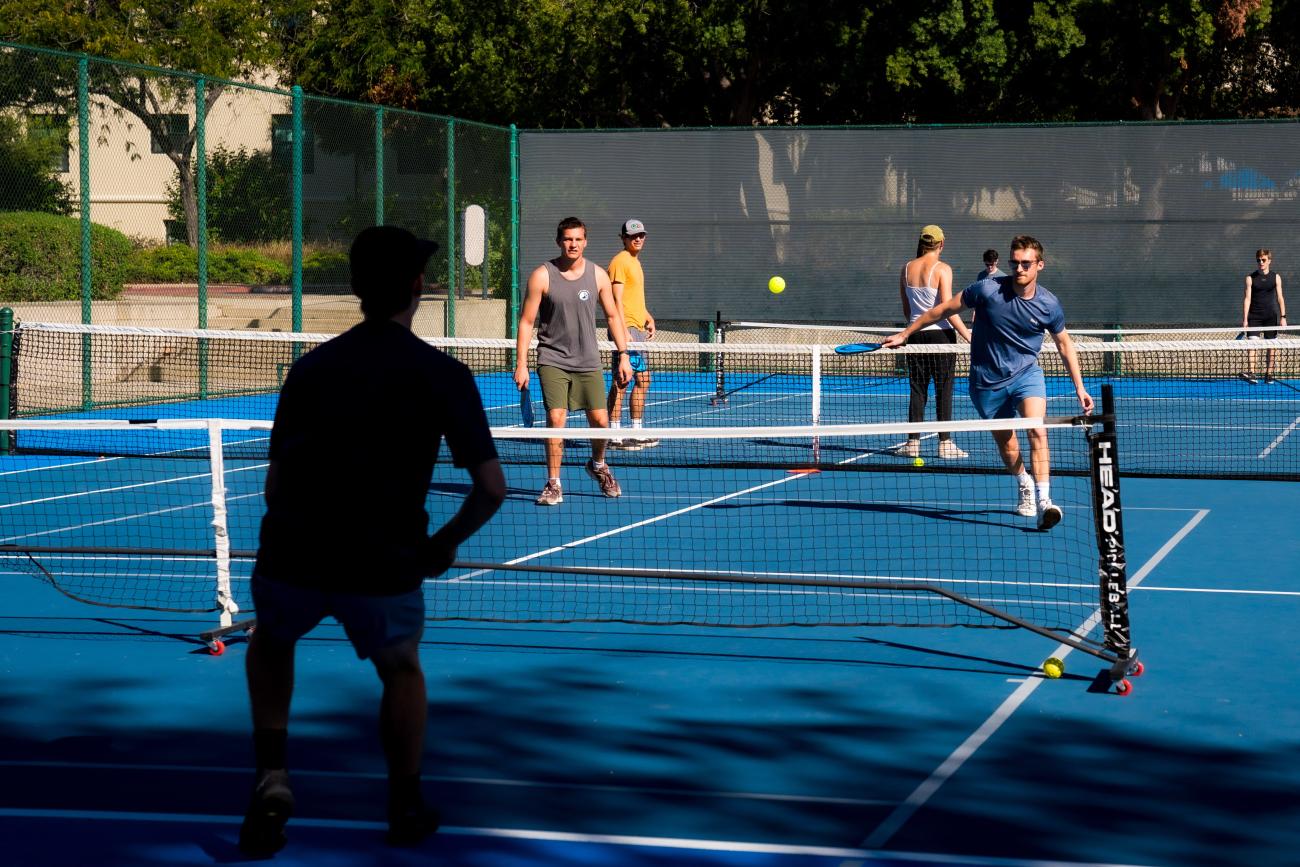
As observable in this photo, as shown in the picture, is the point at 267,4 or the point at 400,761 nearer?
the point at 400,761

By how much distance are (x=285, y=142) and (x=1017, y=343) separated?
38.4ft

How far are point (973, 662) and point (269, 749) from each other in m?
3.23

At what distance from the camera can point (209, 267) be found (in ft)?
A: 60.9

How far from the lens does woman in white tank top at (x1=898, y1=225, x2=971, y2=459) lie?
13.5 meters

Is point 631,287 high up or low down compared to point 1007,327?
up

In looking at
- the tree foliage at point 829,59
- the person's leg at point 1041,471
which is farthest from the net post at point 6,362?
the tree foliage at point 829,59

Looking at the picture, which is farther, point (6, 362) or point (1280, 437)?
point (1280, 437)

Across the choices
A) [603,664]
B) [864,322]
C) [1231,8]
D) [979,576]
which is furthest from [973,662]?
[1231,8]

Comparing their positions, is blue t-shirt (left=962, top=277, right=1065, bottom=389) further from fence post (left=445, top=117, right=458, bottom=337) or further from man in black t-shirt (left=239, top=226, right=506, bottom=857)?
fence post (left=445, top=117, right=458, bottom=337)

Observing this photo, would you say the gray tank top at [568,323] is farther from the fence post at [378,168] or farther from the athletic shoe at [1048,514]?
the fence post at [378,168]

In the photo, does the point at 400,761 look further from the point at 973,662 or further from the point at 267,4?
the point at 267,4

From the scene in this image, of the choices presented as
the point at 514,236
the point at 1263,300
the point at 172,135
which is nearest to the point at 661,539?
the point at 172,135

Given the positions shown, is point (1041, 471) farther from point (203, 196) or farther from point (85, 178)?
point (203, 196)

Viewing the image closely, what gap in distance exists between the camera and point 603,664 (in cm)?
671
